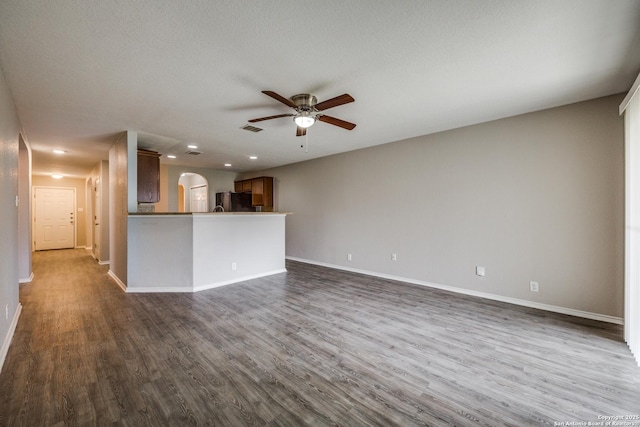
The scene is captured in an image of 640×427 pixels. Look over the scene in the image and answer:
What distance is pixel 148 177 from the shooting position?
4.71 metres

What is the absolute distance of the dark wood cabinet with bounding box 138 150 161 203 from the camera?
4.59 metres

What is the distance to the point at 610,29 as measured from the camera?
185 cm

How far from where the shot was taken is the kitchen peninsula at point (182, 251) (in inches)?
161

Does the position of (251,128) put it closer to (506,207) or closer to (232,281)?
(232,281)

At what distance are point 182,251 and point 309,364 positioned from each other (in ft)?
9.81

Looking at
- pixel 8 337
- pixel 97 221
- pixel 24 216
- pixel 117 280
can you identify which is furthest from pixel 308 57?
pixel 97 221

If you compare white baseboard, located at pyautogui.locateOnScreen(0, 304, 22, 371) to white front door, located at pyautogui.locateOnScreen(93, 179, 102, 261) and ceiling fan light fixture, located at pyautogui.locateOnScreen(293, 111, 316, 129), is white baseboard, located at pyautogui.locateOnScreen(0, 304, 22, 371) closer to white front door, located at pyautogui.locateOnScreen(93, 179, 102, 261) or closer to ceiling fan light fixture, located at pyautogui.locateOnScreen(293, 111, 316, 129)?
ceiling fan light fixture, located at pyautogui.locateOnScreen(293, 111, 316, 129)

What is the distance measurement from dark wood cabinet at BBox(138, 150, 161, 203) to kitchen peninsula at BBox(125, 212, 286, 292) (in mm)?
672

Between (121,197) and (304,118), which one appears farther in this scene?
(121,197)

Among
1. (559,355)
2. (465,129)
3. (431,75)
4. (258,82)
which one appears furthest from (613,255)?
(258,82)

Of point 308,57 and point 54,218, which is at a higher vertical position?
point 308,57

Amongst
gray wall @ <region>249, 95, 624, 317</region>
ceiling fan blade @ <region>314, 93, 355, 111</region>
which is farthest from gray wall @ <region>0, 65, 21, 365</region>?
gray wall @ <region>249, 95, 624, 317</region>

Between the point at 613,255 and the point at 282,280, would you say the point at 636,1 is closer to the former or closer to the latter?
the point at 613,255

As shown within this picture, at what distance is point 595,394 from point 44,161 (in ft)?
32.2
